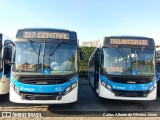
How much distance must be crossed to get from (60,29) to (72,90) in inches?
96.0

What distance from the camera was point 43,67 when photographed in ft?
27.1

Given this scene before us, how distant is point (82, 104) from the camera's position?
10188 millimetres

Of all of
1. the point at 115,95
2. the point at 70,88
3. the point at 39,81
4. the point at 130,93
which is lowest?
the point at 115,95

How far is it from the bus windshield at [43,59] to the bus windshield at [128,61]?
5.70ft

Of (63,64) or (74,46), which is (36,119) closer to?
(63,64)

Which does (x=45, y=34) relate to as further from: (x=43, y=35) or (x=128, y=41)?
(x=128, y=41)

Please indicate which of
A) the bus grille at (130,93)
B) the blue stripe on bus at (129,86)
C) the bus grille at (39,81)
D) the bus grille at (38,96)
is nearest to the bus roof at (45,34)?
the bus grille at (39,81)

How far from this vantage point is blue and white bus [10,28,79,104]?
8062 mm

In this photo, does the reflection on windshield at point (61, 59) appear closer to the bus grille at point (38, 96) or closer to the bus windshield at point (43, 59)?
the bus windshield at point (43, 59)

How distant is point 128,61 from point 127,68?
0.29 m

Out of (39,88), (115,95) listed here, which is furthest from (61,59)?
(115,95)

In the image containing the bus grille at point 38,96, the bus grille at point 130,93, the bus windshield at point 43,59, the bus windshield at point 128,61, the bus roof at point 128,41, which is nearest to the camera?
the bus grille at point 38,96

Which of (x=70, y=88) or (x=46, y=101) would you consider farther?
(x=70, y=88)

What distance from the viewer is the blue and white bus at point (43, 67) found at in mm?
8062
